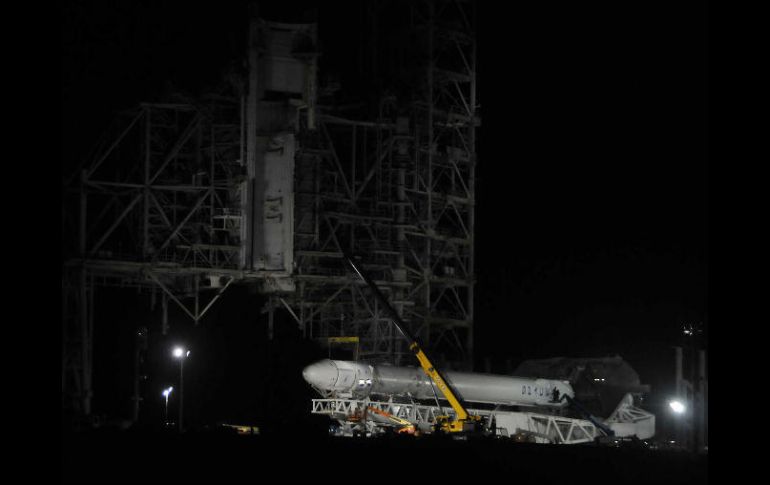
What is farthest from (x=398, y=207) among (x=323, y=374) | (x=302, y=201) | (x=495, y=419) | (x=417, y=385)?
(x=323, y=374)

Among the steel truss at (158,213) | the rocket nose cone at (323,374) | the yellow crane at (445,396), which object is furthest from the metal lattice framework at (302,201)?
the yellow crane at (445,396)

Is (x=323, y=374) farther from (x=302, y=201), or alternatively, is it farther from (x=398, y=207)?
(x=398, y=207)

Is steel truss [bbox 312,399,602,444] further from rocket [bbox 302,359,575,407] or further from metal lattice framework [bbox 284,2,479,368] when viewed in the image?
metal lattice framework [bbox 284,2,479,368]

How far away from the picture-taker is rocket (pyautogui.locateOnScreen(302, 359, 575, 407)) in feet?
169

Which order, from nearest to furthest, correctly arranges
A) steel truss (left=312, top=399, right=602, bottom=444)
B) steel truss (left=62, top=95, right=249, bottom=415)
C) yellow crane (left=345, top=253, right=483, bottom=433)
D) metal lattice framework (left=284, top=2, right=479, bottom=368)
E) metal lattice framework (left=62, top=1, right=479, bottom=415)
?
yellow crane (left=345, top=253, right=483, bottom=433)
steel truss (left=62, top=95, right=249, bottom=415)
steel truss (left=312, top=399, right=602, bottom=444)
metal lattice framework (left=62, top=1, right=479, bottom=415)
metal lattice framework (left=284, top=2, right=479, bottom=368)

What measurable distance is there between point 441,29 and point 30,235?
148 ft

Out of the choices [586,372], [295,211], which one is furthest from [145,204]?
[586,372]

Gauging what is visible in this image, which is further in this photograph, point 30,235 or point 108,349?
point 108,349

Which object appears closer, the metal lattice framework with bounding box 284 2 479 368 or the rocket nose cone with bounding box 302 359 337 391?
the rocket nose cone with bounding box 302 359 337 391

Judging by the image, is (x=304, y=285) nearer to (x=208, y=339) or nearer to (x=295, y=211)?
(x=295, y=211)

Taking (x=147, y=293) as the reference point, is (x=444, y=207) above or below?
above

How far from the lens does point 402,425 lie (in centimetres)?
5266

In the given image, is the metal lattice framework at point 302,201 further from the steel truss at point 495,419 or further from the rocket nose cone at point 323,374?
the steel truss at point 495,419

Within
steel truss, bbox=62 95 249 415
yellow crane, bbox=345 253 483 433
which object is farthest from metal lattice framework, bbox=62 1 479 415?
→ yellow crane, bbox=345 253 483 433
